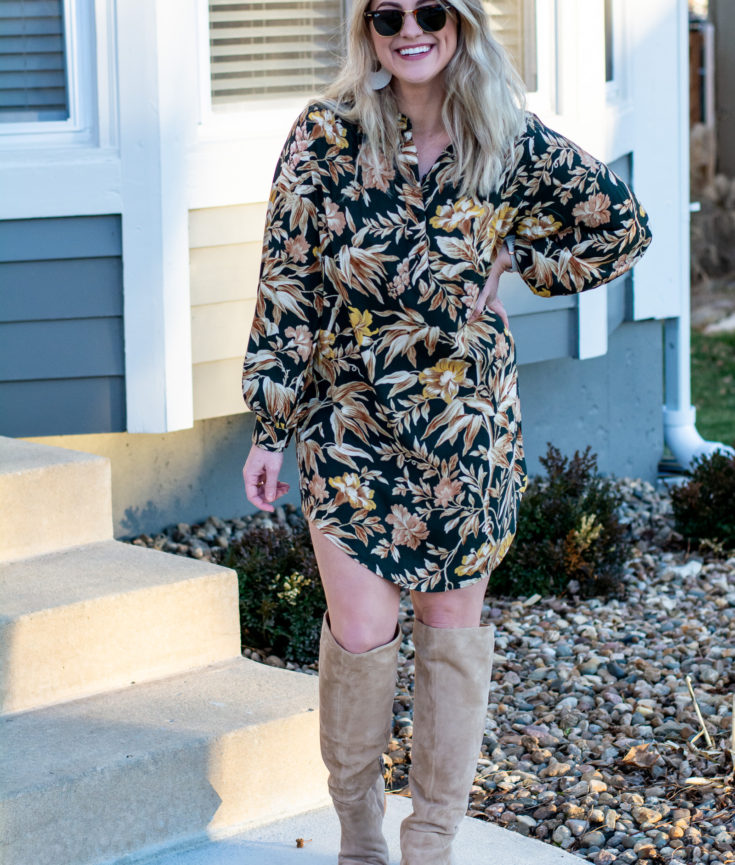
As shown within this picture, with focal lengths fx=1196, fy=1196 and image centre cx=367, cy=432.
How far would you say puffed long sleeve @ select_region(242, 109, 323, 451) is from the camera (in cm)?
199

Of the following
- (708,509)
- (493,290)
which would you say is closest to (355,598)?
(493,290)

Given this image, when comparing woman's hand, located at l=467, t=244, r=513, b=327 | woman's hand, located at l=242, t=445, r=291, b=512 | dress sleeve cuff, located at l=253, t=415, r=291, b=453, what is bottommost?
woman's hand, located at l=242, t=445, r=291, b=512

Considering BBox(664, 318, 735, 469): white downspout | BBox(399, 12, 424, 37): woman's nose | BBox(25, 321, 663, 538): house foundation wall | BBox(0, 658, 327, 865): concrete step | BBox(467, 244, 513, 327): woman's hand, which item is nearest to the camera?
BBox(399, 12, 424, 37): woman's nose

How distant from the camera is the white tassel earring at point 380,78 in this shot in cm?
201

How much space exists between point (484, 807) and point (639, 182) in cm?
360

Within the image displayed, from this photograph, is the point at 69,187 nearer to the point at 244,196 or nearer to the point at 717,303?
the point at 244,196

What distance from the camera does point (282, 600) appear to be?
11.3 feet

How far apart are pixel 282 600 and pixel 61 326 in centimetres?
113

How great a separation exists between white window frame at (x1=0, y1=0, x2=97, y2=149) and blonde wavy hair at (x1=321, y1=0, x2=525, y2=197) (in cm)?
187

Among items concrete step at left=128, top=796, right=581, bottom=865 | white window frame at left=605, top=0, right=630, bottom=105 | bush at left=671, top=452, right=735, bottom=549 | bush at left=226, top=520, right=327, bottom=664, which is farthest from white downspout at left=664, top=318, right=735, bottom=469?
concrete step at left=128, top=796, right=581, bottom=865

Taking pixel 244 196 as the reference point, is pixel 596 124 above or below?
above

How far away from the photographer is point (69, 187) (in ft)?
12.0

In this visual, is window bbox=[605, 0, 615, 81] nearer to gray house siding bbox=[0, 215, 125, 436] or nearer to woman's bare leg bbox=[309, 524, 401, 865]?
gray house siding bbox=[0, 215, 125, 436]

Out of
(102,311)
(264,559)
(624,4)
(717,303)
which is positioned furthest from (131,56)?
(717,303)
